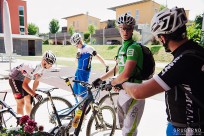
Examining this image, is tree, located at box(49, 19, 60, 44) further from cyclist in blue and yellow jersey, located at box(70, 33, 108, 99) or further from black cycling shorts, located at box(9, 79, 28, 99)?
black cycling shorts, located at box(9, 79, 28, 99)

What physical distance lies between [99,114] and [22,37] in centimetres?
3012

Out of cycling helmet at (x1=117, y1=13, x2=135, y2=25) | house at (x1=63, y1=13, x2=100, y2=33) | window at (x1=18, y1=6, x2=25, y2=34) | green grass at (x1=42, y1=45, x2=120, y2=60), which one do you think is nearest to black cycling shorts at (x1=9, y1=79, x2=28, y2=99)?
cycling helmet at (x1=117, y1=13, x2=135, y2=25)

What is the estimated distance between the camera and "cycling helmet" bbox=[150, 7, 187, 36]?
155cm

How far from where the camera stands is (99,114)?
342 centimetres

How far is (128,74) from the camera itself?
8.31 feet

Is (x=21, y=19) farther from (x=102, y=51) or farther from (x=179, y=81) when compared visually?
(x=179, y=81)

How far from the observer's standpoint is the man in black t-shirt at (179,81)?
4.37 ft

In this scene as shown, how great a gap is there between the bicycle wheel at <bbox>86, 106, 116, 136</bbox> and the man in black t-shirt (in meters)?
1.90

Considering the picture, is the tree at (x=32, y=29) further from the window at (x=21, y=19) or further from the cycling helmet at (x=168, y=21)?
the cycling helmet at (x=168, y=21)

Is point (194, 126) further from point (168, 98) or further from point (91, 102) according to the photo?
point (91, 102)

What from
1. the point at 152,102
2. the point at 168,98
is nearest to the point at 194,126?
the point at 168,98

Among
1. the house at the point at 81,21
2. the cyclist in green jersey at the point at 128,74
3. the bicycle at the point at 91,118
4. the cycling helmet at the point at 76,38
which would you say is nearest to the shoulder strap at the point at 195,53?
the cyclist in green jersey at the point at 128,74

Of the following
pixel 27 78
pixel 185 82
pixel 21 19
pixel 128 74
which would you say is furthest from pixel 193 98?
pixel 21 19

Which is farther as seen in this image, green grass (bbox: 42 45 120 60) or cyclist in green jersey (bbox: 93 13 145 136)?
green grass (bbox: 42 45 120 60)
